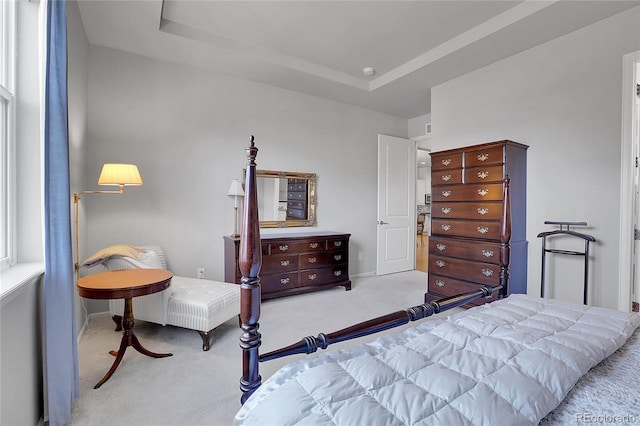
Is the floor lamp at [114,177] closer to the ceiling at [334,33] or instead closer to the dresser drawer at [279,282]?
the ceiling at [334,33]

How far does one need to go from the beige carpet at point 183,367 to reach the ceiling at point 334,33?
2727 mm

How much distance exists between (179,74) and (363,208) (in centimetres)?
311

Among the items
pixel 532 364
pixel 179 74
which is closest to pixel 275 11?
pixel 179 74

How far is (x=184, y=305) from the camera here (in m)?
2.47

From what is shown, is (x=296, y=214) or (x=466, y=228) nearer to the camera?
(x=466, y=228)

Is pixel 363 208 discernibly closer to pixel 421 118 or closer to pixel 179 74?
pixel 421 118

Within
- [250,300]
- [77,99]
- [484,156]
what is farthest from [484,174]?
[77,99]

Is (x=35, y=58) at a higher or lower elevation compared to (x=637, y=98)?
lower

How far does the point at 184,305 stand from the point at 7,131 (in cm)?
155

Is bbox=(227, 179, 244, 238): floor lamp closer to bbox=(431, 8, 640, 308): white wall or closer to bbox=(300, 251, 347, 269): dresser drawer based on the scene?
bbox=(300, 251, 347, 269): dresser drawer

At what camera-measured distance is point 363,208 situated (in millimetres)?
4996

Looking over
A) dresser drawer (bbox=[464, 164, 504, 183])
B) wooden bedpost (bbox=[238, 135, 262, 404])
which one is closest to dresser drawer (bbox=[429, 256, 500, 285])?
dresser drawer (bbox=[464, 164, 504, 183])

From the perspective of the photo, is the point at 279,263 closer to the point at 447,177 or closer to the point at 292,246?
the point at 292,246

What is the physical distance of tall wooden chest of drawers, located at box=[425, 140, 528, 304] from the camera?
119 inches
